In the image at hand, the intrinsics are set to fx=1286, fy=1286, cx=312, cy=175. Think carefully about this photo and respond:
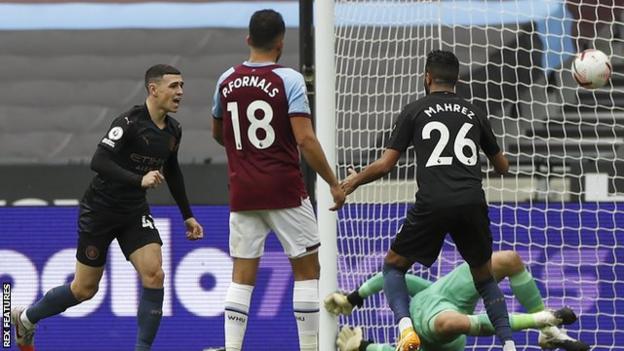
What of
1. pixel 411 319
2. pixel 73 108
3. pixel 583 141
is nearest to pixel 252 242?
pixel 411 319

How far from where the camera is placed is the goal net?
8.26m

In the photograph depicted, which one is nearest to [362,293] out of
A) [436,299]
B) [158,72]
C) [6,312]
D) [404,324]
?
[436,299]

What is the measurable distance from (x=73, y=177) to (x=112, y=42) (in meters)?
1.47

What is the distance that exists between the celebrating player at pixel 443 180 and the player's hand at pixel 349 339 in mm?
662

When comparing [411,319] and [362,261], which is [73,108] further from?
[411,319]

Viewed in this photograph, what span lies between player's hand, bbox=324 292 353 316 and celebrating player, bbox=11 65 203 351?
820 millimetres

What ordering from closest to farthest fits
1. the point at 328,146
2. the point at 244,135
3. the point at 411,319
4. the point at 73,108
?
the point at 244,135 → the point at 411,319 → the point at 328,146 → the point at 73,108

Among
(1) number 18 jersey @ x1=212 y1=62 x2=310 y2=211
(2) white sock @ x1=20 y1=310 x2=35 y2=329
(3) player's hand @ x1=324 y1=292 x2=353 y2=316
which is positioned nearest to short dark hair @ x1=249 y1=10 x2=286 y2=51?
(1) number 18 jersey @ x1=212 y1=62 x2=310 y2=211

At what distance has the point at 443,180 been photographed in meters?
6.21

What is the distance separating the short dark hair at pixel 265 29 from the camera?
6090mm

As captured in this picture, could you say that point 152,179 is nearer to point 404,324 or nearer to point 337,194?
point 337,194

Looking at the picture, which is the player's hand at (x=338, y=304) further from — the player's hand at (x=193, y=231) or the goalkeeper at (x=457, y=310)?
the player's hand at (x=193, y=231)

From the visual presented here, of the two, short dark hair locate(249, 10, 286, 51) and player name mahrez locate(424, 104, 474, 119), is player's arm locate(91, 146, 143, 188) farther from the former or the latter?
player name mahrez locate(424, 104, 474, 119)

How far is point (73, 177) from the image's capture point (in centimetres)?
927
